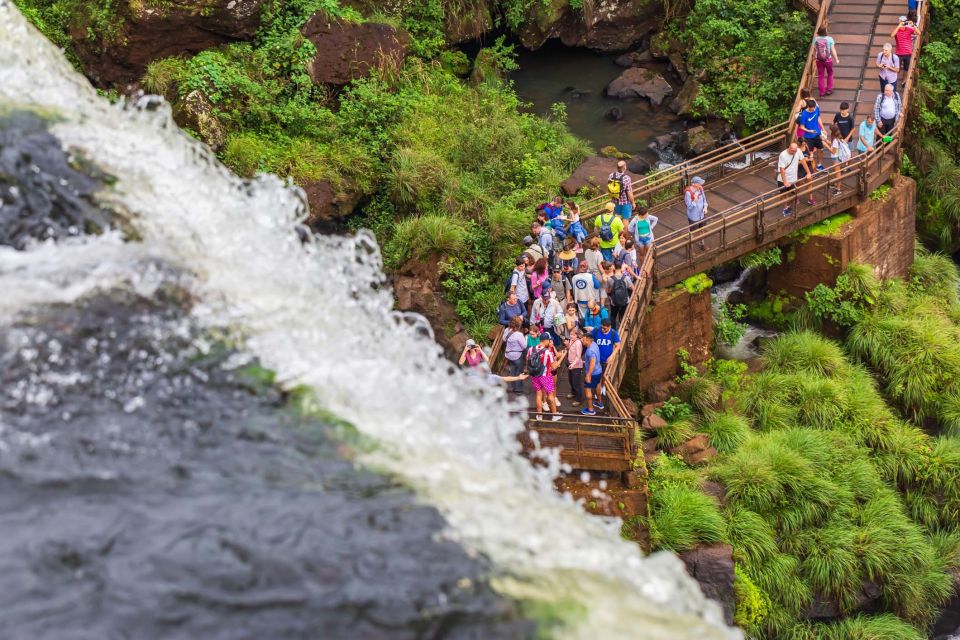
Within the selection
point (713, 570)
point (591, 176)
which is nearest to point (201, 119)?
point (591, 176)

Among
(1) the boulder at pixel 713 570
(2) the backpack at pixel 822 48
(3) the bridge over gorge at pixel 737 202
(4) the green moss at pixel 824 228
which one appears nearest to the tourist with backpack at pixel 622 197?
(3) the bridge over gorge at pixel 737 202

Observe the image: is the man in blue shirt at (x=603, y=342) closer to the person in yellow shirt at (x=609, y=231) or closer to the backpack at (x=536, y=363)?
the backpack at (x=536, y=363)

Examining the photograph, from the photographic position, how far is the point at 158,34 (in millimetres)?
22172

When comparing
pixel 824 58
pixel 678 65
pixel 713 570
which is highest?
pixel 678 65

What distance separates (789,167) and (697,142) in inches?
198

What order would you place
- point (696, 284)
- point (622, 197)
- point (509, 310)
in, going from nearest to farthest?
point (509, 310) → point (622, 197) → point (696, 284)

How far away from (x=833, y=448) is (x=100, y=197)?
38.4 ft

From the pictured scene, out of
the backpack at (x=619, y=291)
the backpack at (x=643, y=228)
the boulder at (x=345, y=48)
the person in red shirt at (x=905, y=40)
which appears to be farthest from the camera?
the boulder at (x=345, y=48)

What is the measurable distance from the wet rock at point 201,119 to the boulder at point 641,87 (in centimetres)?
815

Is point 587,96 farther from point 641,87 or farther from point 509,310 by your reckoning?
point 509,310

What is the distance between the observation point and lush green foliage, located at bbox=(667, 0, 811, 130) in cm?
2388

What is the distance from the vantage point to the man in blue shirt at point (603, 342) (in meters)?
15.1

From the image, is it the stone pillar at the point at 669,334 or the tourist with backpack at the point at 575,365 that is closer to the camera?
the tourist with backpack at the point at 575,365

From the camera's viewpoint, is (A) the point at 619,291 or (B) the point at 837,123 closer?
(A) the point at 619,291
